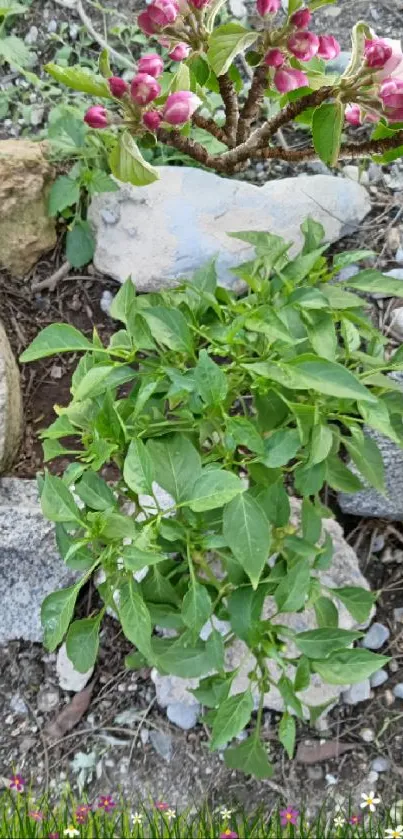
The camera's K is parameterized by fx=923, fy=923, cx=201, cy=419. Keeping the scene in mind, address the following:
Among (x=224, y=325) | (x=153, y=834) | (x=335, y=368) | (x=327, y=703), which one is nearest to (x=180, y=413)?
(x=224, y=325)

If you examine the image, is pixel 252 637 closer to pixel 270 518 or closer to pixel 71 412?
pixel 270 518

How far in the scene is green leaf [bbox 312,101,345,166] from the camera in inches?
55.8

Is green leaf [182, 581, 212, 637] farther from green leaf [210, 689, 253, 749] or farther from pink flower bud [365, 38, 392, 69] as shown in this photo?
pink flower bud [365, 38, 392, 69]

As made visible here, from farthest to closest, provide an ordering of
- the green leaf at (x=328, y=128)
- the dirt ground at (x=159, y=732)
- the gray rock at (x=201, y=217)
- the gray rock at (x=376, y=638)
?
the gray rock at (x=201, y=217)
the gray rock at (x=376, y=638)
the dirt ground at (x=159, y=732)
the green leaf at (x=328, y=128)

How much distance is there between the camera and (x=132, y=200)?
224 centimetres

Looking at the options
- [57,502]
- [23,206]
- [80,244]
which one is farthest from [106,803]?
[23,206]

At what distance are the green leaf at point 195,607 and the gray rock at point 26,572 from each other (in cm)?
63

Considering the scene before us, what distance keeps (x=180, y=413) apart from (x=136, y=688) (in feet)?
2.41

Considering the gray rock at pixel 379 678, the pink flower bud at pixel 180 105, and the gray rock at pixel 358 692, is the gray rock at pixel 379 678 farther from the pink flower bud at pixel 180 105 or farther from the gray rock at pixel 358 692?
the pink flower bud at pixel 180 105

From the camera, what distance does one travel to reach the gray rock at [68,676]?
6.41 ft

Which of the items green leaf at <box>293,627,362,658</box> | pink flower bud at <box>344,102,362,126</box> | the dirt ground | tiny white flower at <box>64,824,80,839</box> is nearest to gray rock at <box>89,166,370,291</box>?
the dirt ground

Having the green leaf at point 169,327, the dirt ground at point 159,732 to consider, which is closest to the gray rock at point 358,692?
the dirt ground at point 159,732

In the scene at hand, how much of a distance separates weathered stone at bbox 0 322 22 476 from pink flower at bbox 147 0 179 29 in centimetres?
87

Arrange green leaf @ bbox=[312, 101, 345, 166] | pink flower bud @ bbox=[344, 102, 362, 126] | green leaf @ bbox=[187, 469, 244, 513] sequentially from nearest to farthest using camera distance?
green leaf @ bbox=[187, 469, 244, 513]
green leaf @ bbox=[312, 101, 345, 166]
pink flower bud @ bbox=[344, 102, 362, 126]
